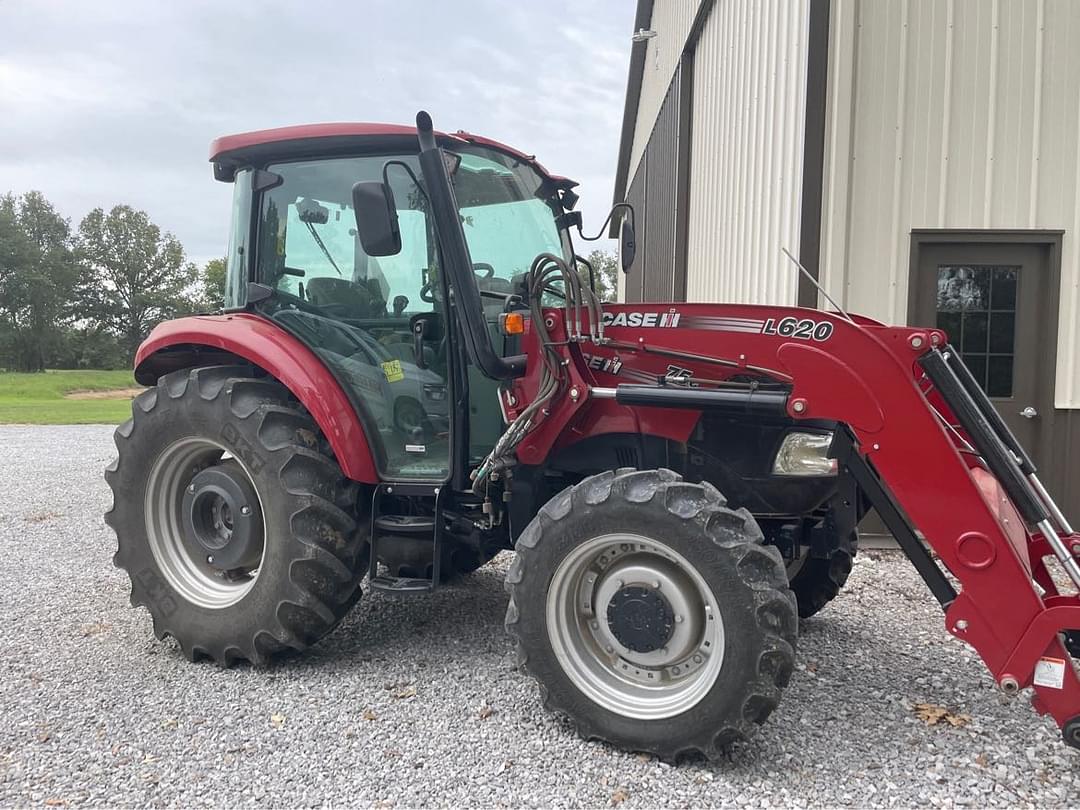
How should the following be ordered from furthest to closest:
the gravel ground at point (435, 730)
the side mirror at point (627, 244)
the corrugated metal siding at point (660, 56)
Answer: the corrugated metal siding at point (660, 56) → the side mirror at point (627, 244) → the gravel ground at point (435, 730)

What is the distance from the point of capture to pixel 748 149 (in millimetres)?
7355

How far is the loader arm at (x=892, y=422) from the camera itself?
8.41 feet

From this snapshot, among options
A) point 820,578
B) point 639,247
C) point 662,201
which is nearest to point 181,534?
point 820,578

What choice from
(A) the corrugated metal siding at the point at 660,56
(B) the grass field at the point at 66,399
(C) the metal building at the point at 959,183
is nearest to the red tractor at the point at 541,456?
(C) the metal building at the point at 959,183

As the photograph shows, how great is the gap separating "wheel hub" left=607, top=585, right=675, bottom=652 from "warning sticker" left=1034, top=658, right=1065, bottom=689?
44.3 inches

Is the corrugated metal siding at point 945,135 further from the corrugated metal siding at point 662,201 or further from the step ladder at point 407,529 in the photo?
the corrugated metal siding at point 662,201

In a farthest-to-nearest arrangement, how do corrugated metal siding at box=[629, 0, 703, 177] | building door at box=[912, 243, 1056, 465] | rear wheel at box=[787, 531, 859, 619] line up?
1. corrugated metal siding at box=[629, 0, 703, 177]
2. building door at box=[912, 243, 1056, 465]
3. rear wheel at box=[787, 531, 859, 619]

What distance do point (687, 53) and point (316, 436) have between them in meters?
8.57

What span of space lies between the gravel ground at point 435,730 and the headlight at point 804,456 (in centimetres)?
93

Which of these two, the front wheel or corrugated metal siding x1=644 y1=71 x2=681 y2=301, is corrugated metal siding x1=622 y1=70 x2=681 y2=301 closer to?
corrugated metal siding x1=644 y1=71 x2=681 y2=301

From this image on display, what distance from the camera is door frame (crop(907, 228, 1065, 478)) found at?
5727mm

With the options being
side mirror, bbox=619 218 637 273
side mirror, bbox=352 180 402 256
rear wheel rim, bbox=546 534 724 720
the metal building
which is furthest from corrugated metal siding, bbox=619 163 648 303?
rear wheel rim, bbox=546 534 724 720

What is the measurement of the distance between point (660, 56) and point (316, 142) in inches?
432

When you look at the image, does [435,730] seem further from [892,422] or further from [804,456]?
[892,422]
